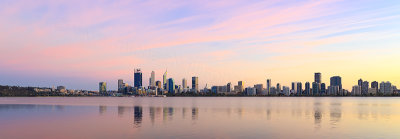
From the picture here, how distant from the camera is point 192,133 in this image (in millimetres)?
53031

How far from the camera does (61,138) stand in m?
49.2

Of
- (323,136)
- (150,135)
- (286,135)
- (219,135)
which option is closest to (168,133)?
(150,135)

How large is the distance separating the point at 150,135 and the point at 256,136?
14.4 m

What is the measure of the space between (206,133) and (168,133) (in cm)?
546

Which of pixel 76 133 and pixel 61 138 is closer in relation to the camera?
pixel 61 138

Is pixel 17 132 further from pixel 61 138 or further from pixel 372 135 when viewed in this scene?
pixel 372 135

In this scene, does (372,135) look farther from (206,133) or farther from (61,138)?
(61,138)

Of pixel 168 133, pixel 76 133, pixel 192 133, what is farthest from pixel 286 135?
pixel 76 133

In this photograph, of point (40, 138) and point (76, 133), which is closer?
point (40, 138)

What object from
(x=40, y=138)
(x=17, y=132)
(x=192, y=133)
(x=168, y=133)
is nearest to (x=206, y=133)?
(x=192, y=133)

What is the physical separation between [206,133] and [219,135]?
254 centimetres

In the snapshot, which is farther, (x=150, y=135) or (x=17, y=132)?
(x=17, y=132)

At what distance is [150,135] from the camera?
50.4m

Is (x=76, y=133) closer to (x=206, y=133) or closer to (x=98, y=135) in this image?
(x=98, y=135)
